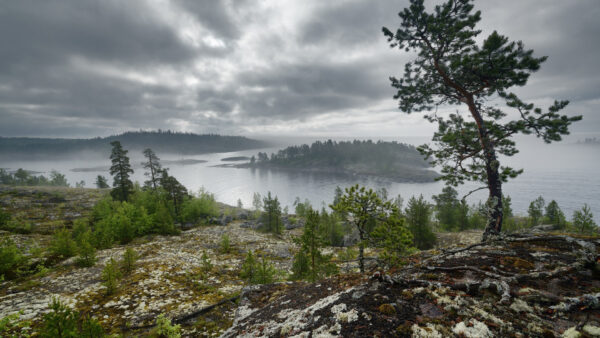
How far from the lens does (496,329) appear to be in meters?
3.47

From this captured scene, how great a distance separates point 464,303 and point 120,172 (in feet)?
148

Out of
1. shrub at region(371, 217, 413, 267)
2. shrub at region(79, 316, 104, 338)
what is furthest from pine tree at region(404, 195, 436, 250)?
shrub at region(79, 316, 104, 338)

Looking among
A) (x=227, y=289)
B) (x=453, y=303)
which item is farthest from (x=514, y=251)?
(x=227, y=289)

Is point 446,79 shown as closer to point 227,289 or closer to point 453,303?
point 453,303

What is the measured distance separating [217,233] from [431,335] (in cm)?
3550

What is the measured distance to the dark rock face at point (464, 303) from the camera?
3586 millimetres

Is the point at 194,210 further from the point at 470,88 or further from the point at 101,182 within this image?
A: the point at 101,182

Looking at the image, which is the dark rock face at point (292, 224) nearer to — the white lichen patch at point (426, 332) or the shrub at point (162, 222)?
the shrub at point (162, 222)

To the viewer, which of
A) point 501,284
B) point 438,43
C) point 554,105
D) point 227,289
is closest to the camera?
point 501,284

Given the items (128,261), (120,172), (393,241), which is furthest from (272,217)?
(393,241)

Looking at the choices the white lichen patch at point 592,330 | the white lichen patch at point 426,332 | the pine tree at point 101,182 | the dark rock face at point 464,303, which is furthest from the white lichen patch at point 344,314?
the pine tree at point 101,182

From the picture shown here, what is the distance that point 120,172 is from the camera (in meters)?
34.5

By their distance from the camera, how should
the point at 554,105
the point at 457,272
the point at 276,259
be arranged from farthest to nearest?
the point at 276,259 → the point at 554,105 → the point at 457,272

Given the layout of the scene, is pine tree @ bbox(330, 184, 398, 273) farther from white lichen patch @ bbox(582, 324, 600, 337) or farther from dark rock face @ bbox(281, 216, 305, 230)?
dark rock face @ bbox(281, 216, 305, 230)
